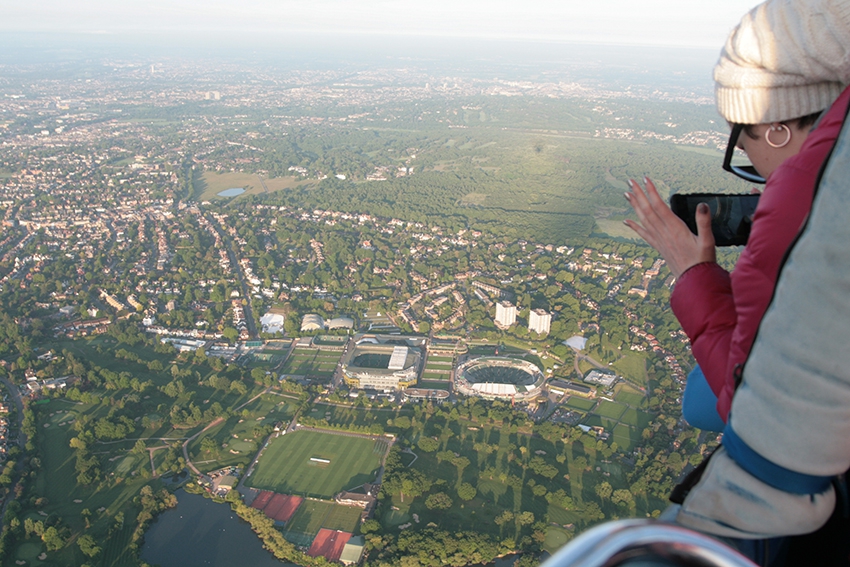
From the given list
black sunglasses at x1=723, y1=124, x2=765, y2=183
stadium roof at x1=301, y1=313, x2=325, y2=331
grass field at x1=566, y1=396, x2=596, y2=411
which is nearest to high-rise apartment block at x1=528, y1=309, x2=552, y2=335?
grass field at x1=566, y1=396, x2=596, y2=411

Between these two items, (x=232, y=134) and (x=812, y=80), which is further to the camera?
(x=232, y=134)

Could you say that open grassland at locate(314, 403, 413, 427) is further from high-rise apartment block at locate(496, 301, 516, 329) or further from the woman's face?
the woman's face

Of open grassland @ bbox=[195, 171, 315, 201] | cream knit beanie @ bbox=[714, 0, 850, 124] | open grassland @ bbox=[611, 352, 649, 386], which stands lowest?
open grassland @ bbox=[611, 352, 649, 386]

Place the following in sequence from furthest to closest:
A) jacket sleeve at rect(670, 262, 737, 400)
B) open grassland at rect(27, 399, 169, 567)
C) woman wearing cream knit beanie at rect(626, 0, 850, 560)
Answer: open grassland at rect(27, 399, 169, 567), jacket sleeve at rect(670, 262, 737, 400), woman wearing cream knit beanie at rect(626, 0, 850, 560)

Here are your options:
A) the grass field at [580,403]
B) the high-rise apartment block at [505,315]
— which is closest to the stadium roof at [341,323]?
the high-rise apartment block at [505,315]

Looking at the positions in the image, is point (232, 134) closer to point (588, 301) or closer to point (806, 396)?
point (588, 301)

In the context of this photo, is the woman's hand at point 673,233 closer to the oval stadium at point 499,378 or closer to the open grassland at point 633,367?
the oval stadium at point 499,378

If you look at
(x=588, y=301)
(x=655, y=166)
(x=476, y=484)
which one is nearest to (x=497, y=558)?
(x=476, y=484)
